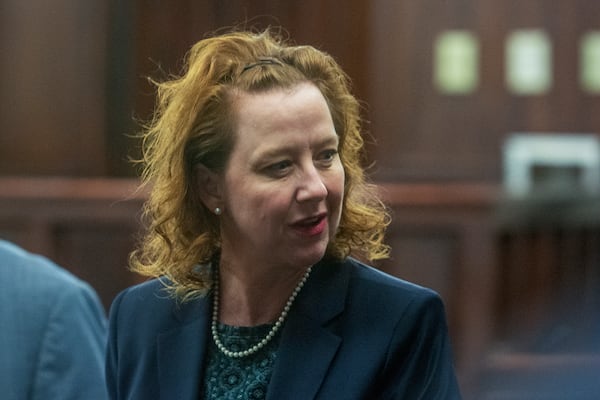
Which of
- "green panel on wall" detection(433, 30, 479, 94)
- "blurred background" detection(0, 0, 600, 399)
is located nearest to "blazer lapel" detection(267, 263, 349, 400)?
"blurred background" detection(0, 0, 600, 399)

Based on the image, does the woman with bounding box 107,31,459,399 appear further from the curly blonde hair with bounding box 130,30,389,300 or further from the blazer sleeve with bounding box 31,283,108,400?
the blazer sleeve with bounding box 31,283,108,400

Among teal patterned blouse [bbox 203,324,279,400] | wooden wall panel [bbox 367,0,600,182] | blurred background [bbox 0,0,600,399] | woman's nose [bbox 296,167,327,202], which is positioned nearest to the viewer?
woman's nose [bbox 296,167,327,202]

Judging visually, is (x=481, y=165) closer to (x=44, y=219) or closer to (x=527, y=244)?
(x=527, y=244)

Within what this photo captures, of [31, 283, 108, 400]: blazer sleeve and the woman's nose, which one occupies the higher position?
the woman's nose

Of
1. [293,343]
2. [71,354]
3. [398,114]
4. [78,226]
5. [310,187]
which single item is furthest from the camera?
[398,114]

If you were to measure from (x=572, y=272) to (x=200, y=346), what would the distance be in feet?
13.2

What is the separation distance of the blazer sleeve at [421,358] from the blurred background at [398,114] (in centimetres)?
387

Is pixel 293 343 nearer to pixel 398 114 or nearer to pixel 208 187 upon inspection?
pixel 208 187

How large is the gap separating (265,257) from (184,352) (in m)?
0.18

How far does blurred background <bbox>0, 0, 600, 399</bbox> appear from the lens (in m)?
5.54

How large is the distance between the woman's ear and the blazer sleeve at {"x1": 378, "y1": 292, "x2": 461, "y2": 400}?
1.00ft

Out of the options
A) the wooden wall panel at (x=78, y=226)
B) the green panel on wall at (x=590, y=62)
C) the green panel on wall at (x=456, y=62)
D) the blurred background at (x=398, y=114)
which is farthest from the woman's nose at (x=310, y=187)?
the green panel on wall at (x=590, y=62)

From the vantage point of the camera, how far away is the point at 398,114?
5883mm

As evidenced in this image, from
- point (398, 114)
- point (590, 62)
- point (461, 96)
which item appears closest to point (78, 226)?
point (398, 114)
